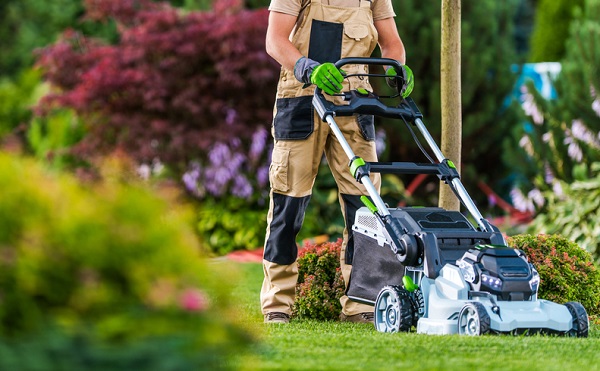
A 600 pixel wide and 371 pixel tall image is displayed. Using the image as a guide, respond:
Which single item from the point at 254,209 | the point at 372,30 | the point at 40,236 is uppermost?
the point at 372,30

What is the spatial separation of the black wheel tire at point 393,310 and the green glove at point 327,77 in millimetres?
982

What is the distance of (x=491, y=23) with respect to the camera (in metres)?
10.7

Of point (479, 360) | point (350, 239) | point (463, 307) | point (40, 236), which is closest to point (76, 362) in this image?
point (40, 236)

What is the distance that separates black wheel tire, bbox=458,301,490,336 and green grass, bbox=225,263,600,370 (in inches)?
4.2

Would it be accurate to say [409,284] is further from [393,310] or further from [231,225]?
[231,225]

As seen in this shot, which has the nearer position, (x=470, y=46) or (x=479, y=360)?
(x=479, y=360)

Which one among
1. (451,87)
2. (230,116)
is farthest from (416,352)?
(230,116)

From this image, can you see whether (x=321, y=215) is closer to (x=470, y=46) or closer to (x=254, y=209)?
(x=254, y=209)

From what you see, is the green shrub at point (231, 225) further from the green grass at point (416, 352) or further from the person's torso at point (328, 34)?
the green grass at point (416, 352)

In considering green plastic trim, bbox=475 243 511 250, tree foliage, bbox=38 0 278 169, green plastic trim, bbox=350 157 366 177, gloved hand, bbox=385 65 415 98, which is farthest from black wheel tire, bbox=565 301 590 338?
tree foliage, bbox=38 0 278 169

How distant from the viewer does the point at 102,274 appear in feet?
7.84

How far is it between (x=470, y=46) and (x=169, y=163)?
3.27 metres

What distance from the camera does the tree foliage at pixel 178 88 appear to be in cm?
985

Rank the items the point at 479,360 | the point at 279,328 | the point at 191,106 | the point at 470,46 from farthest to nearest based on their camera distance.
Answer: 1. the point at 470,46
2. the point at 191,106
3. the point at 279,328
4. the point at 479,360
